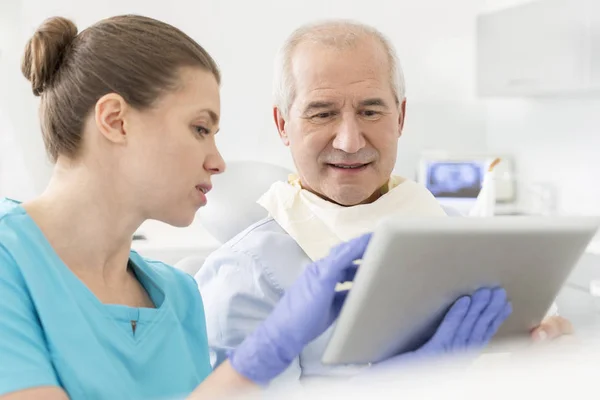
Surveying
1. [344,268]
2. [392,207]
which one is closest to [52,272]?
[344,268]

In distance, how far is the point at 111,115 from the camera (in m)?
1.07

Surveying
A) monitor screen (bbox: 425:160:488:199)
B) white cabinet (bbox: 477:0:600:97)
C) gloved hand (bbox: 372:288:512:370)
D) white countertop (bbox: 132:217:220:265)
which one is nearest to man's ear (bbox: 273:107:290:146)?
gloved hand (bbox: 372:288:512:370)

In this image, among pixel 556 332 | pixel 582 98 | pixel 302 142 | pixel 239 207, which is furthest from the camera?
pixel 582 98

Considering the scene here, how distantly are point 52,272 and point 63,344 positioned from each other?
97 mm

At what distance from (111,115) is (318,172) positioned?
50 cm

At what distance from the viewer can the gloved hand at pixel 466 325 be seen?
1.02 meters

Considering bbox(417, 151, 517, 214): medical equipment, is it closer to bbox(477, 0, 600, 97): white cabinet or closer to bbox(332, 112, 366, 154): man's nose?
bbox(477, 0, 600, 97): white cabinet

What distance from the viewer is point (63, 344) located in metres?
1.00

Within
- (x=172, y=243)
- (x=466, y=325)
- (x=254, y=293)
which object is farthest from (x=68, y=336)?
(x=172, y=243)

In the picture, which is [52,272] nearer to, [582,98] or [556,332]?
[556,332]

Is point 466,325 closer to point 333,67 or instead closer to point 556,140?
point 333,67

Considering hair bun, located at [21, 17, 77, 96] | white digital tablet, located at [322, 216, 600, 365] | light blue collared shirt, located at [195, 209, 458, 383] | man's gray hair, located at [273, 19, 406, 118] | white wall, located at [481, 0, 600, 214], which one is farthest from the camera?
white wall, located at [481, 0, 600, 214]

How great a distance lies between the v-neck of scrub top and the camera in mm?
1049

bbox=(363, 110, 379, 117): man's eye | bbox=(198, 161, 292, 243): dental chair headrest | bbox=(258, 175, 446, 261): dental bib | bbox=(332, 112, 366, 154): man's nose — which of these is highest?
bbox=(363, 110, 379, 117): man's eye
